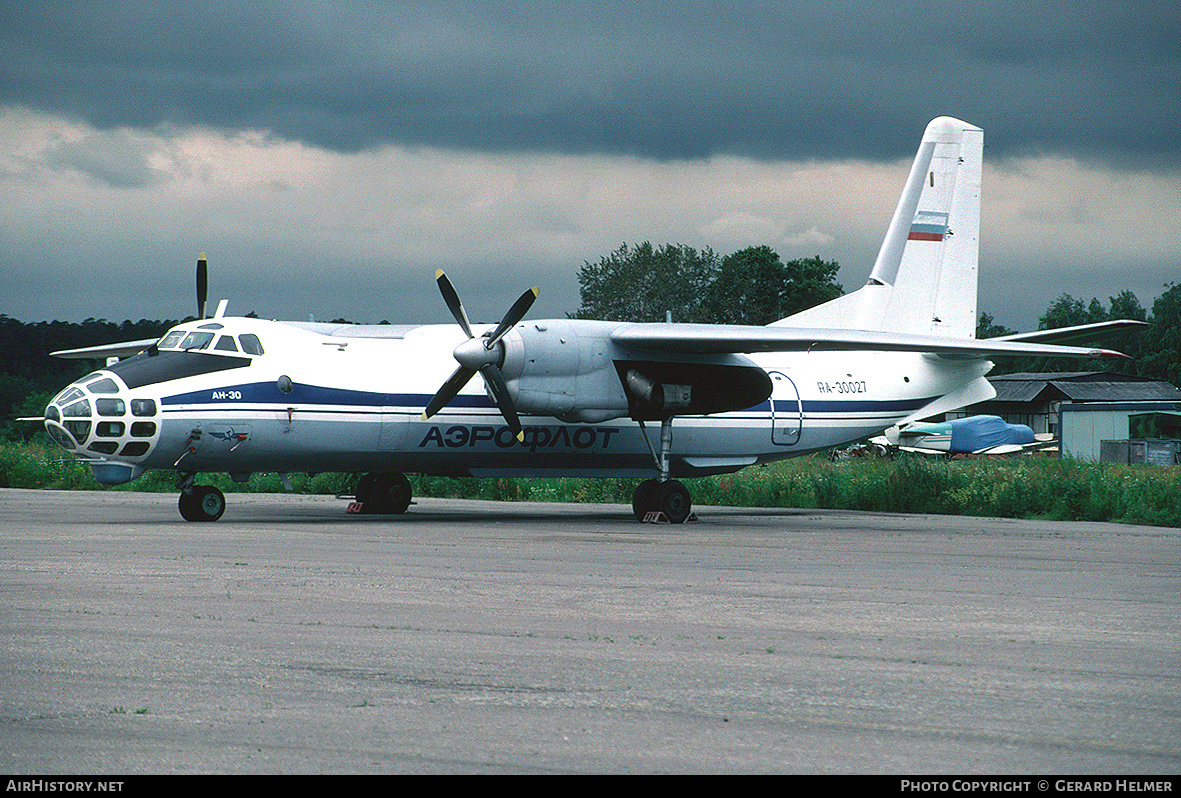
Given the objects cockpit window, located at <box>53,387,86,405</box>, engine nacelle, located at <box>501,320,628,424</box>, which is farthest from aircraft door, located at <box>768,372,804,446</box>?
cockpit window, located at <box>53,387,86,405</box>

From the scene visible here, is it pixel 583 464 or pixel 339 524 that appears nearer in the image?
pixel 339 524

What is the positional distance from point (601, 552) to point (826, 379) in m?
12.8

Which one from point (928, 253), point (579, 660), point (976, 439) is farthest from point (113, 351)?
point (976, 439)

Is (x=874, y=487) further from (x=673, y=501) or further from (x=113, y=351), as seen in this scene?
(x=113, y=351)

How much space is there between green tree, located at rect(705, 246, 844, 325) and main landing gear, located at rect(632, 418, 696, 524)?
78113 millimetres

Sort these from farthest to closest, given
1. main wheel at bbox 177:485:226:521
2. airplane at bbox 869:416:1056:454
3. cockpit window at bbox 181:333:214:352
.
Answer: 1. airplane at bbox 869:416:1056:454
2. main wheel at bbox 177:485:226:521
3. cockpit window at bbox 181:333:214:352

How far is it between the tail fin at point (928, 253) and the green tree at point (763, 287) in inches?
2827

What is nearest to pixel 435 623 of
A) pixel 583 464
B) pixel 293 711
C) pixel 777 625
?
pixel 777 625

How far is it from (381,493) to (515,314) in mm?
5888

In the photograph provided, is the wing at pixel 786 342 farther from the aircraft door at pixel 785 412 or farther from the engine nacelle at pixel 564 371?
the aircraft door at pixel 785 412

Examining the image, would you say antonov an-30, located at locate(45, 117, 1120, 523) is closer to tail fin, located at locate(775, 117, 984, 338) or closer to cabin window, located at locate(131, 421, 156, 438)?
cabin window, located at locate(131, 421, 156, 438)

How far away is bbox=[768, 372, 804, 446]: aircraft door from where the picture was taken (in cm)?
2728

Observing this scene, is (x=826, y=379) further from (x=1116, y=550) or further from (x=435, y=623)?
(x=435, y=623)

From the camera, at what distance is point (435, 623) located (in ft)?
31.9
